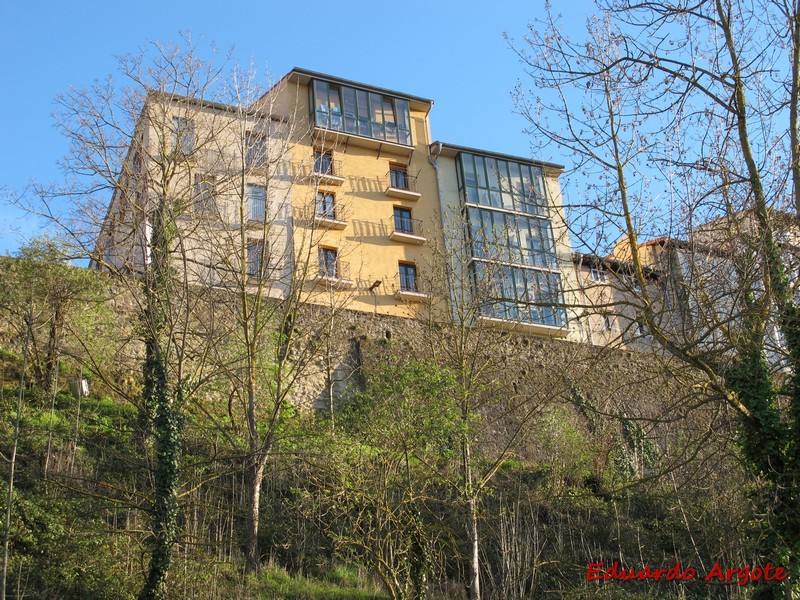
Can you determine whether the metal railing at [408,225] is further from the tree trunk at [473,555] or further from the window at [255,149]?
the tree trunk at [473,555]

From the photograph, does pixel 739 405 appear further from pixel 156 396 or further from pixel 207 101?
pixel 207 101

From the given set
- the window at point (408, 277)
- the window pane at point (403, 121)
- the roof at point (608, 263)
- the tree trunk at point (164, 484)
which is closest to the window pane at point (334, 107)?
the window pane at point (403, 121)

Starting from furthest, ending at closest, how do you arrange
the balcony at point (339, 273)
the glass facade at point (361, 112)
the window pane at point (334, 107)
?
the window pane at point (334, 107) < the glass facade at point (361, 112) < the balcony at point (339, 273)

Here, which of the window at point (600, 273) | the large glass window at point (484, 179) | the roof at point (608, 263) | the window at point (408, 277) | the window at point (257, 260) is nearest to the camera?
the roof at point (608, 263)

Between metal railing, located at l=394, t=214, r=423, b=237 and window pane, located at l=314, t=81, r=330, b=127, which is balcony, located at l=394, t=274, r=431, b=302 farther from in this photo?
window pane, located at l=314, t=81, r=330, b=127

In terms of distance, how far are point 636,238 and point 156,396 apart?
7070 mm

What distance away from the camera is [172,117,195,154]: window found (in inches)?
514

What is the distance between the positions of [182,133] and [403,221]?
16.3 m

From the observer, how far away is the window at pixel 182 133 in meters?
13.0

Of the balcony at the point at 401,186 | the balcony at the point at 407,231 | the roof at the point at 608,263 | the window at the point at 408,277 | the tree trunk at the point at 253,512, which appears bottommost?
the tree trunk at the point at 253,512

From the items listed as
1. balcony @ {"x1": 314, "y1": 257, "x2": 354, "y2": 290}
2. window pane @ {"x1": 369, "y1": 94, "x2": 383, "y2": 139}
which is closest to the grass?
balcony @ {"x1": 314, "y1": 257, "x2": 354, "y2": 290}

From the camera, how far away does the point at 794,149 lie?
8.67 m

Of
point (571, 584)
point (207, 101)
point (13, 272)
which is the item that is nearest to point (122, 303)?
point (13, 272)

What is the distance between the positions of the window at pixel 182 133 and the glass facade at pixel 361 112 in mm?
13132
